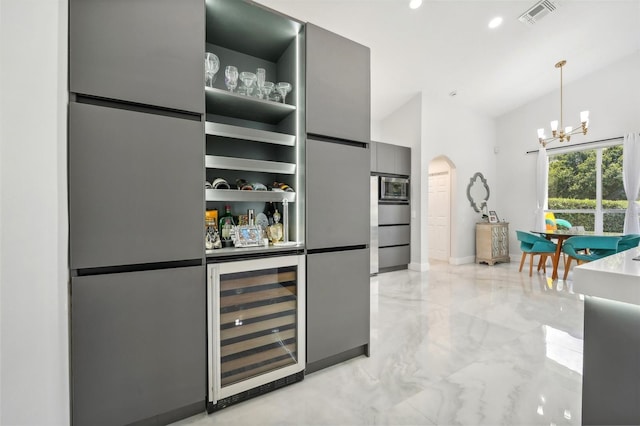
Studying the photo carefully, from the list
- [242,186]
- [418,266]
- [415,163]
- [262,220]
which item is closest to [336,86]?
[242,186]

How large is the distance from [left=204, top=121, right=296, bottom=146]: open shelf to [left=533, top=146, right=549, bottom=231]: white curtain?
6088 mm

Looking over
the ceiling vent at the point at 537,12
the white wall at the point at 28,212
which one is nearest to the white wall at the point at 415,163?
the ceiling vent at the point at 537,12

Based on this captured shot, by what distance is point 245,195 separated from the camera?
180 centimetres

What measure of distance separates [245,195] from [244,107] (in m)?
0.65

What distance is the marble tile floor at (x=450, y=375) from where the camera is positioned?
1582 millimetres

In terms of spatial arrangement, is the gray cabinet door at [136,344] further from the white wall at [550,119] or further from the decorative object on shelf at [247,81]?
the white wall at [550,119]

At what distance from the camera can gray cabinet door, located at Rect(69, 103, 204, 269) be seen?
1275 millimetres

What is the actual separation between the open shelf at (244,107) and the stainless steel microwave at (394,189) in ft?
10.7

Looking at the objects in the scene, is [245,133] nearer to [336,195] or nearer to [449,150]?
[336,195]

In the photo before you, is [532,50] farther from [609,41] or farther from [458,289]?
[458,289]

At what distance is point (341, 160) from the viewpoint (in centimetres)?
208

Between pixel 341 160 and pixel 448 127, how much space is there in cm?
469

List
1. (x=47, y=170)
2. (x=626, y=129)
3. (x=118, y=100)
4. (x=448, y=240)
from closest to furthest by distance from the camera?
1. (x=47, y=170)
2. (x=118, y=100)
3. (x=626, y=129)
4. (x=448, y=240)

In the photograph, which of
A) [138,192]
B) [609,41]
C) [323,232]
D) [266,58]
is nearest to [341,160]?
[323,232]
